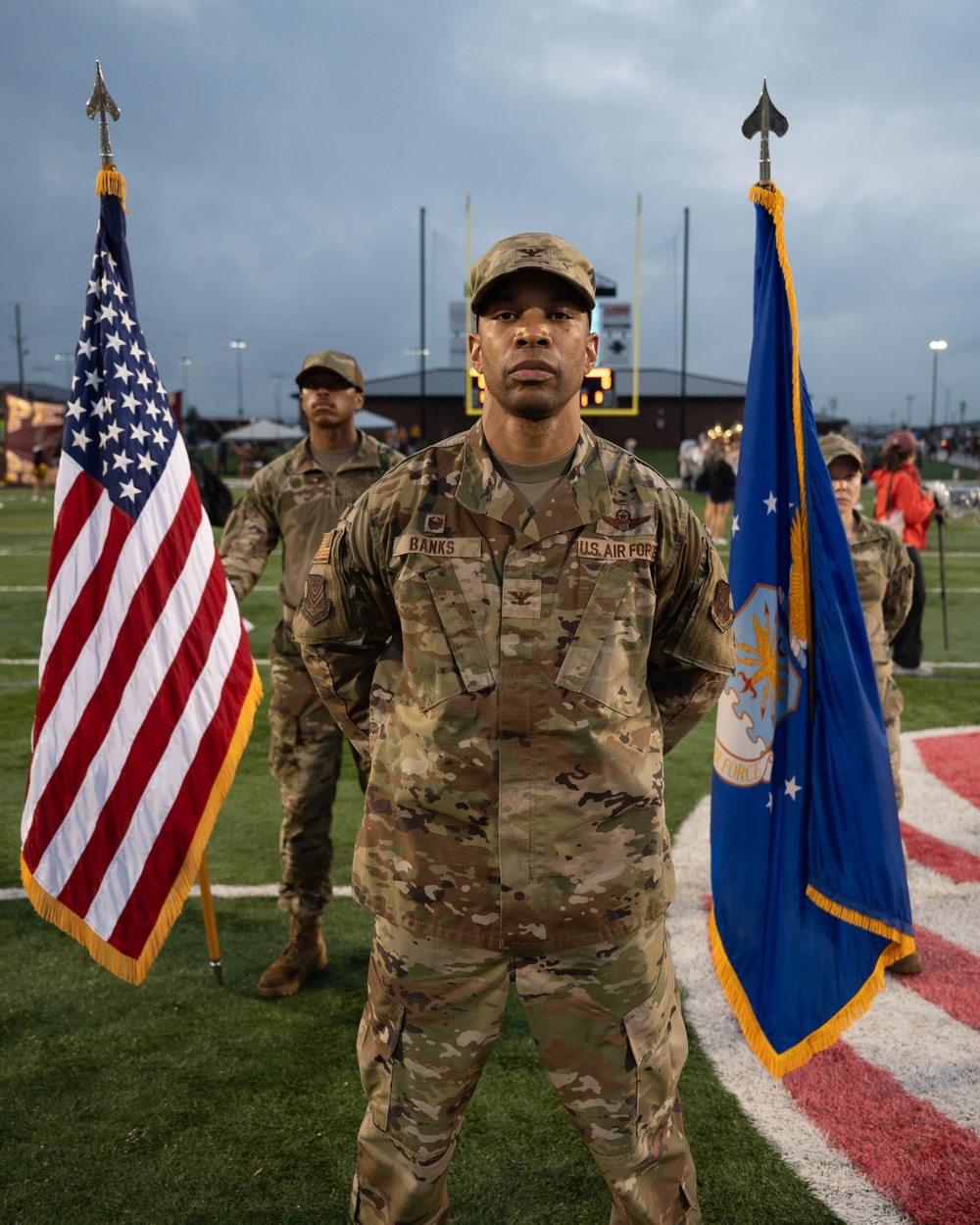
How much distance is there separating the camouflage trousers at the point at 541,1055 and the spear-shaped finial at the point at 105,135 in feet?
9.62

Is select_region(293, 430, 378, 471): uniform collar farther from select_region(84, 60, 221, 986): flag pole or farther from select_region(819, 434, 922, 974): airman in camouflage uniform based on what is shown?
select_region(819, 434, 922, 974): airman in camouflage uniform

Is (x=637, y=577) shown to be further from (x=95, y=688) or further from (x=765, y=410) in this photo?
(x=95, y=688)

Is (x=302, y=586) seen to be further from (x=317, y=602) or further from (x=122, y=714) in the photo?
(x=317, y=602)

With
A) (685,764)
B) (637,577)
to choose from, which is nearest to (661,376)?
(685,764)

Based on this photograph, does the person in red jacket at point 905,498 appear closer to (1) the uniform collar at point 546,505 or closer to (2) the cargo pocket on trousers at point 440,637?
(1) the uniform collar at point 546,505

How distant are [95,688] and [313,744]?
0.86 m

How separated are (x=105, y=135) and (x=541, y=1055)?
133 inches

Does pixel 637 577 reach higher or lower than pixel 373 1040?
higher

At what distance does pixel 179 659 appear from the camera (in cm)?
343

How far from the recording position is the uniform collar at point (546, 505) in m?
2.02

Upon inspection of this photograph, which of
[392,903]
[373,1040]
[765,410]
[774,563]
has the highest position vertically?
[765,410]

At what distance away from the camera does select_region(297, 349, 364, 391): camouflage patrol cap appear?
3.85 meters

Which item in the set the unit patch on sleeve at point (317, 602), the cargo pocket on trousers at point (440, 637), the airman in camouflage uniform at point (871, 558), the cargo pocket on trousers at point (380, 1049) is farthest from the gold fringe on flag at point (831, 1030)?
the unit patch on sleeve at point (317, 602)

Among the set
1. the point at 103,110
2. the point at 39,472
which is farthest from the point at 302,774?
the point at 39,472
